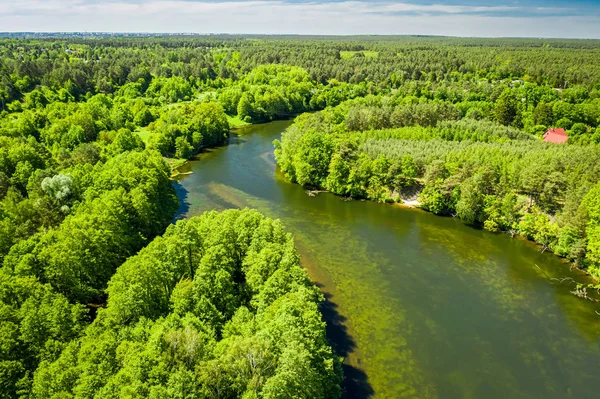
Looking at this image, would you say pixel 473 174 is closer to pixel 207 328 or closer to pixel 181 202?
pixel 181 202

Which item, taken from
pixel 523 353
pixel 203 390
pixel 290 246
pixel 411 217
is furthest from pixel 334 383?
pixel 411 217

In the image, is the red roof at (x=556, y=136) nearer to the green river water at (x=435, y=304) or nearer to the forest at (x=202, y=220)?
the forest at (x=202, y=220)

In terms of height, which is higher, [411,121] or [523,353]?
[411,121]

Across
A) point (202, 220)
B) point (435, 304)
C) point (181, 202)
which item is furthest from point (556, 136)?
point (202, 220)

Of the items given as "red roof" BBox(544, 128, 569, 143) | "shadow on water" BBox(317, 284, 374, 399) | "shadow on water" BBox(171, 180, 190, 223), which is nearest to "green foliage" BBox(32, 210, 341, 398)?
"shadow on water" BBox(317, 284, 374, 399)

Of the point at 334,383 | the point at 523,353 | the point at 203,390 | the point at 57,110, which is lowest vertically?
the point at 523,353

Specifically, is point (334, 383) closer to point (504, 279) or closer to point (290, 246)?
point (290, 246)
